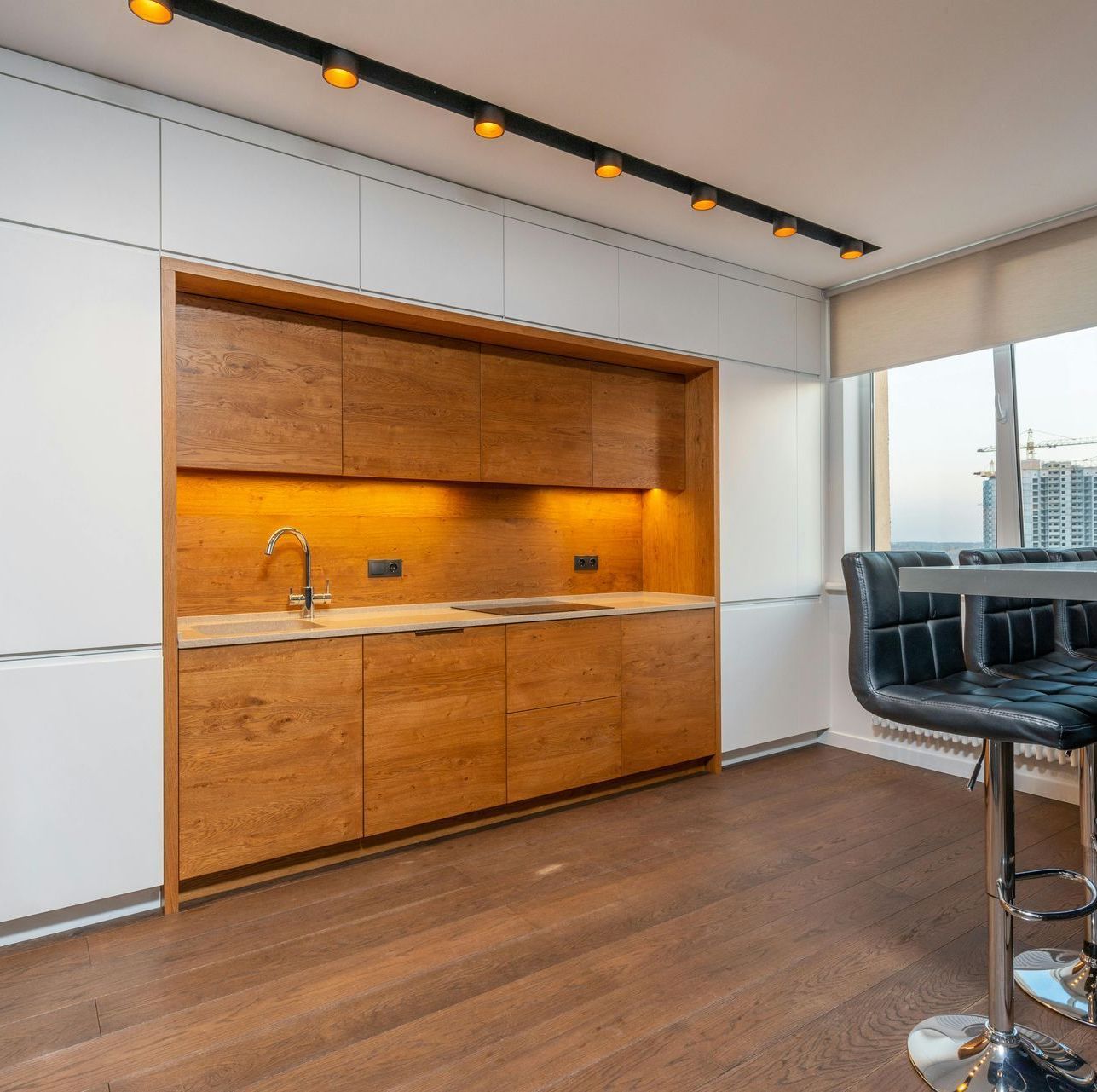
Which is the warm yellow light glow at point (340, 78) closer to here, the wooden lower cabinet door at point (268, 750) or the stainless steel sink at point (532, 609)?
the wooden lower cabinet door at point (268, 750)

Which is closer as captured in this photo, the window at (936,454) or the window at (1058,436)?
the window at (1058,436)

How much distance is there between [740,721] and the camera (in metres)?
3.99

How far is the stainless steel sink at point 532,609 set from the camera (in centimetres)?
332

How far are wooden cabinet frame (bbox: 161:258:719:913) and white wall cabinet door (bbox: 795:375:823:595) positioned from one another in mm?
692

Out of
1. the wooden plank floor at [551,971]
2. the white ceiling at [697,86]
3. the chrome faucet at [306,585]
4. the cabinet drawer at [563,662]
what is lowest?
the wooden plank floor at [551,971]

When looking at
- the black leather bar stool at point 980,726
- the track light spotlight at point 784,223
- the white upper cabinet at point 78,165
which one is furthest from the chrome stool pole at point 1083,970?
the white upper cabinet at point 78,165

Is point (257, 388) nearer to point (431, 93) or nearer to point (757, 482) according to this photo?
point (431, 93)

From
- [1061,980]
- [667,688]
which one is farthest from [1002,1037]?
[667,688]

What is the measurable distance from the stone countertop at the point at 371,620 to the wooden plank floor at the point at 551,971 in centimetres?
86

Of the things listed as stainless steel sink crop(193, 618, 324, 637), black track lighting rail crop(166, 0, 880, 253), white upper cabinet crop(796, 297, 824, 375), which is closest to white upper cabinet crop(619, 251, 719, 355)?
black track lighting rail crop(166, 0, 880, 253)

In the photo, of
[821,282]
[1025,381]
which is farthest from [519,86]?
[1025,381]

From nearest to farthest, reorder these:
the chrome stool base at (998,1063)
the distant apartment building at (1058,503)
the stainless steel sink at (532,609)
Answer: the chrome stool base at (998,1063) → the stainless steel sink at (532,609) → the distant apartment building at (1058,503)

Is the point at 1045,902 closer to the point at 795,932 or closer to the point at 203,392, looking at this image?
the point at 795,932

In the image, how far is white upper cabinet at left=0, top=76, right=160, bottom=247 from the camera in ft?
7.22
